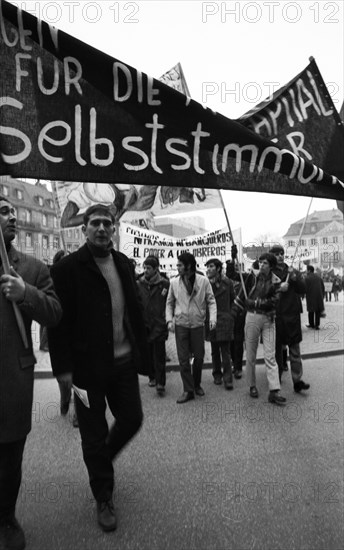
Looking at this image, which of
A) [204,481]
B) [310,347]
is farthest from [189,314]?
[310,347]

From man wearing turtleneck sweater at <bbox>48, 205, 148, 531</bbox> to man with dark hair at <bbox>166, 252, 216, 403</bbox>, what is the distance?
8.69 ft

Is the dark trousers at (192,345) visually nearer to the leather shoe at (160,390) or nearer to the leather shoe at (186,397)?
the leather shoe at (186,397)

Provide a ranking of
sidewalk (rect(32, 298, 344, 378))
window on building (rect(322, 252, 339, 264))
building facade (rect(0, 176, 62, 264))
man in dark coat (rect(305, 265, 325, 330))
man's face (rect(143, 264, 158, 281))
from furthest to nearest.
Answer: window on building (rect(322, 252, 339, 264))
man in dark coat (rect(305, 265, 325, 330))
sidewalk (rect(32, 298, 344, 378))
man's face (rect(143, 264, 158, 281))
building facade (rect(0, 176, 62, 264))

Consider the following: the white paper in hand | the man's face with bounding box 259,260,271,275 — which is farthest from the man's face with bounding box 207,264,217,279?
the white paper in hand

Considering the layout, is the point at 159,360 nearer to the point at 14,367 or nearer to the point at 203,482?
the point at 203,482

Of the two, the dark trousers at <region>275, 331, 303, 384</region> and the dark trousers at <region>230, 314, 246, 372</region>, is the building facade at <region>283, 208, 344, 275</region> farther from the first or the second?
the dark trousers at <region>275, 331, 303, 384</region>

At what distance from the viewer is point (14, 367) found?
2.25 metres

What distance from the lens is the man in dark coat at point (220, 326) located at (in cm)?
592

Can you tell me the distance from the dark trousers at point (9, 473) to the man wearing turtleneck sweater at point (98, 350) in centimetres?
42

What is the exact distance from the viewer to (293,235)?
72000 mm

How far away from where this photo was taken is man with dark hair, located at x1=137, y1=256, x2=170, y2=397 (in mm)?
5743

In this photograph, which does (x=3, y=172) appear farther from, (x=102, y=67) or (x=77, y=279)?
(x=77, y=279)

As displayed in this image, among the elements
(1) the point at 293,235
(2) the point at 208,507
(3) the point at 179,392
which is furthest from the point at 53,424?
(1) the point at 293,235

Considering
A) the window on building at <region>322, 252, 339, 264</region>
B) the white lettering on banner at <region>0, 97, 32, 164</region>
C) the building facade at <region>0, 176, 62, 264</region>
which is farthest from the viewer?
the window on building at <region>322, 252, 339, 264</region>
